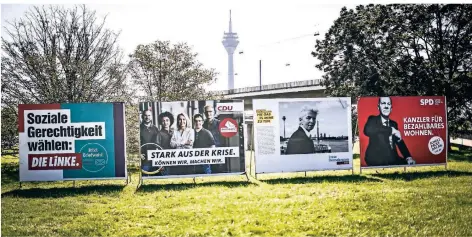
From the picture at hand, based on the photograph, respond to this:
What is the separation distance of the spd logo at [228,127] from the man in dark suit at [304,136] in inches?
57.4

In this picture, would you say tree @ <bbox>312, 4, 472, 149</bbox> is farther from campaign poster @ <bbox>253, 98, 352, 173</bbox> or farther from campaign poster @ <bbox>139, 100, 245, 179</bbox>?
campaign poster @ <bbox>139, 100, 245, 179</bbox>

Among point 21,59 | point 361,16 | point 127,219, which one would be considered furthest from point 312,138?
point 361,16

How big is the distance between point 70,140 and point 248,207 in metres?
4.72

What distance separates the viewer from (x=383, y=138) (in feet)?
34.9

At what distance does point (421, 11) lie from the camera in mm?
16234

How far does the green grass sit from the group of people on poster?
43 cm

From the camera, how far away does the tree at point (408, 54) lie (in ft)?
50.2

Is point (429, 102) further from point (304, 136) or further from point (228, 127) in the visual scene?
point (228, 127)

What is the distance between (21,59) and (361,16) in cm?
1445

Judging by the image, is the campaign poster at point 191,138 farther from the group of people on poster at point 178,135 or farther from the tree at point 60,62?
the tree at point 60,62

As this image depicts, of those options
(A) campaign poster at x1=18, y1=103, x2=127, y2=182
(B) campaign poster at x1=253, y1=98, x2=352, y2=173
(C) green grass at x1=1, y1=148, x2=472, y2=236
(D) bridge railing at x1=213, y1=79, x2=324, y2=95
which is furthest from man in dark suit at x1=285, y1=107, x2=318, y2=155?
(D) bridge railing at x1=213, y1=79, x2=324, y2=95

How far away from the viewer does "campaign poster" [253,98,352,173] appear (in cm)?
1008

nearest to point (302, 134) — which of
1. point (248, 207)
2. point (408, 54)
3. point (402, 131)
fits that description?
point (402, 131)

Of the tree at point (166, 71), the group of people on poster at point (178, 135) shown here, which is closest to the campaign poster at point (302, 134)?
the group of people on poster at point (178, 135)
